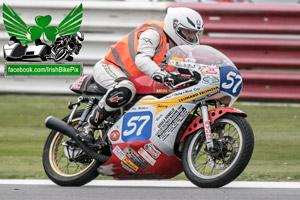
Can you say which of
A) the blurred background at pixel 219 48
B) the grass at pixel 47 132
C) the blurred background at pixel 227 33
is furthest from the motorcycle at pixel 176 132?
the blurred background at pixel 227 33

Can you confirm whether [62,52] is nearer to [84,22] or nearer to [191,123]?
[84,22]

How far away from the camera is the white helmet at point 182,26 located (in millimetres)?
5988

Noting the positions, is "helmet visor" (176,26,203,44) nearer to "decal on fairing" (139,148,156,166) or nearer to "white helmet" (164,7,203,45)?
"white helmet" (164,7,203,45)

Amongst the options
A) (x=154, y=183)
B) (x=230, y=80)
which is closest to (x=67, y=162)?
(x=154, y=183)

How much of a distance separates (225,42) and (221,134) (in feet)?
15.6

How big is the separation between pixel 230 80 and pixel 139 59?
29.3 inches

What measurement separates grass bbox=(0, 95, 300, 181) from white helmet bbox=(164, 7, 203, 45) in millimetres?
1324

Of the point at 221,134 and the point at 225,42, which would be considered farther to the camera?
the point at 225,42

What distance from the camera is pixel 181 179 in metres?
6.45

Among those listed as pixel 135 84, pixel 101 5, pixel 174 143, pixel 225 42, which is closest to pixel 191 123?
pixel 174 143

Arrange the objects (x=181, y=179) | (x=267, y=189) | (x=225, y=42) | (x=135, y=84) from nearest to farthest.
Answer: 1. (x=267, y=189)
2. (x=135, y=84)
3. (x=181, y=179)
4. (x=225, y=42)

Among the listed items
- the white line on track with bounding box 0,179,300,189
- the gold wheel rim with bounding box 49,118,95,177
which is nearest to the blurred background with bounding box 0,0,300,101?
the gold wheel rim with bounding box 49,118,95,177

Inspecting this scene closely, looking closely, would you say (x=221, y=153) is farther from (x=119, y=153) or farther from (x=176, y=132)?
(x=119, y=153)

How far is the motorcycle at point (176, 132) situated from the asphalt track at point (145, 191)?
0.11 m
